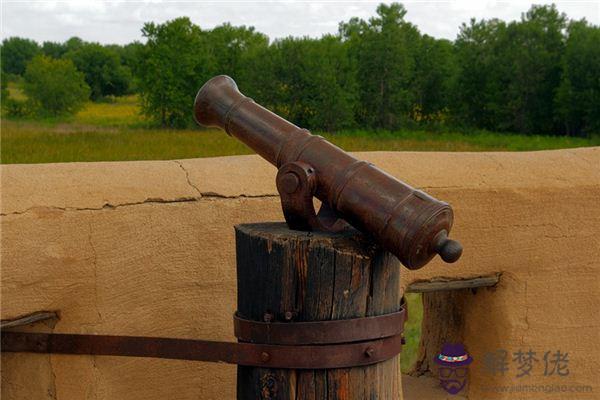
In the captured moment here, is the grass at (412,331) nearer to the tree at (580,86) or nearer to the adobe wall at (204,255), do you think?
the adobe wall at (204,255)

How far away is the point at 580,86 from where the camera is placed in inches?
997

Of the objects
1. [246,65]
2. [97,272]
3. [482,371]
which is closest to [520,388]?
[482,371]

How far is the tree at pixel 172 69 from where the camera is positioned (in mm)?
21719

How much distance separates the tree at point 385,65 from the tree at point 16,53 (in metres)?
19.2

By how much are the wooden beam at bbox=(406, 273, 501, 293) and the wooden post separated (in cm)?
158

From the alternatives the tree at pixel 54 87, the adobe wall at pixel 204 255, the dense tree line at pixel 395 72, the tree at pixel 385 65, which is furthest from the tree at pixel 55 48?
the adobe wall at pixel 204 255

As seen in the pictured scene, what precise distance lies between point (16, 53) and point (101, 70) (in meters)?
4.76

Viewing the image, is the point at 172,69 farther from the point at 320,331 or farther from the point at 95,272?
the point at 320,331

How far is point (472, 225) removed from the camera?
13.6ft

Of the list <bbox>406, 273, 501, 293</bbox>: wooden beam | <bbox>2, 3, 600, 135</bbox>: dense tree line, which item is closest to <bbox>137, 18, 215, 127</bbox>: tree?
<bbox>2, 3, 600, 135</bbox>: dense tree line

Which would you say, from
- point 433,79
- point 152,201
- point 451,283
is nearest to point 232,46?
point 433,79

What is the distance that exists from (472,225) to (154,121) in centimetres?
1765

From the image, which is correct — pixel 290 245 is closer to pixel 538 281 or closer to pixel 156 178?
pixel 156 178

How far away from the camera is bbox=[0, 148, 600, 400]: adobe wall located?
3.30 metres
